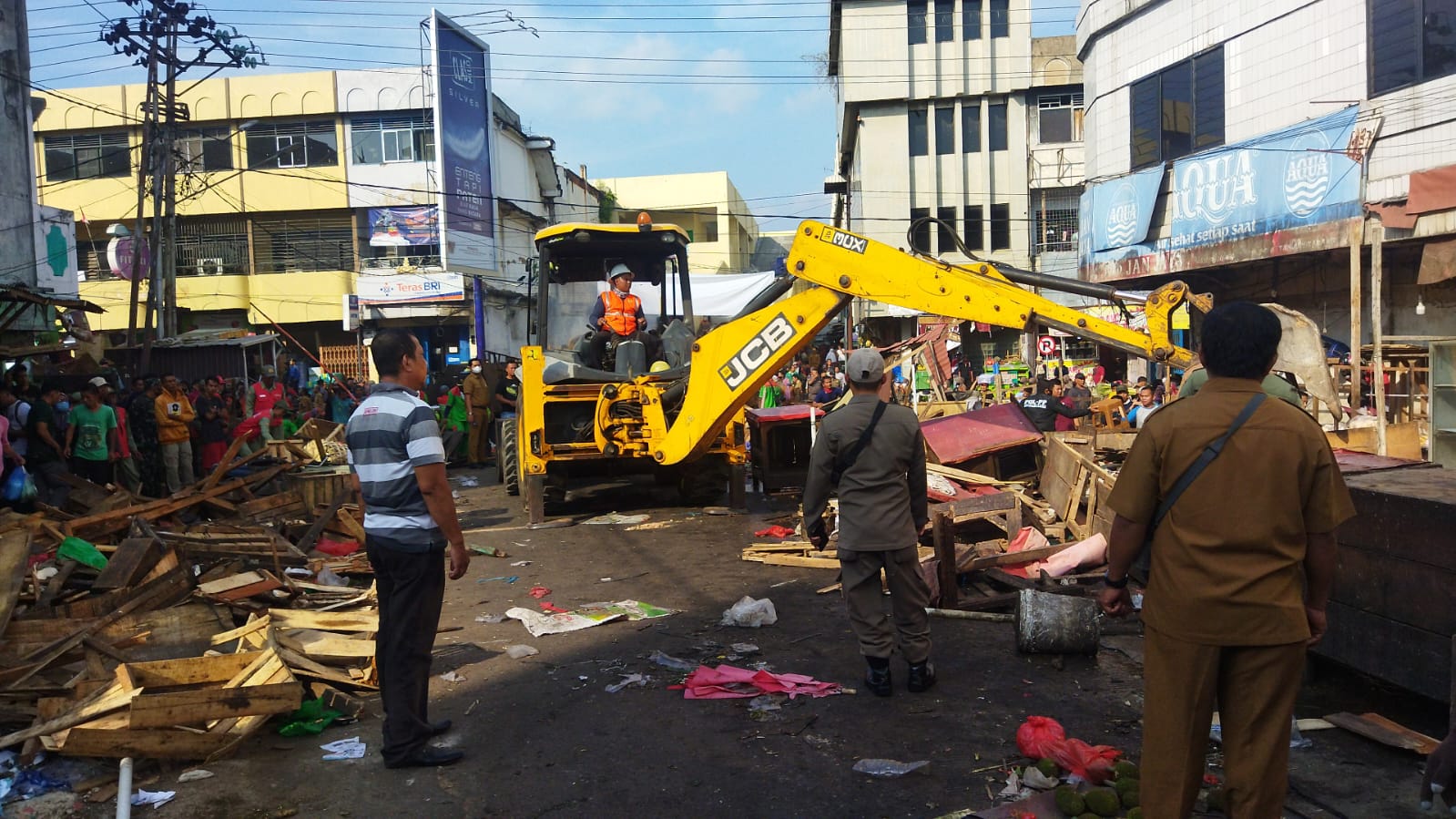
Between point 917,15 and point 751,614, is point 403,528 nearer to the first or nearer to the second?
point 751,614

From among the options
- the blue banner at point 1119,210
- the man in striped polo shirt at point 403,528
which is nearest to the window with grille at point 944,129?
the blue banner at point 1119,210

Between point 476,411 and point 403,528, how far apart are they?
14280mm

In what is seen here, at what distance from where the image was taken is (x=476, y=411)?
18.1m

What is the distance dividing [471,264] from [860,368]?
30747 mm

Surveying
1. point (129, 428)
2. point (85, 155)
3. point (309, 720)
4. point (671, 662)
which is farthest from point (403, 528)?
point (85, 155)

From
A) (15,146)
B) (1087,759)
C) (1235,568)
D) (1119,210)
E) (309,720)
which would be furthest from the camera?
(1119,210)

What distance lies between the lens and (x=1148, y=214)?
18.5 metres

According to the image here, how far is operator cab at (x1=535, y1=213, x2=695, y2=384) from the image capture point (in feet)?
34.4

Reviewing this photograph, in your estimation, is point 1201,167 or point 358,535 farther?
point 1201,167

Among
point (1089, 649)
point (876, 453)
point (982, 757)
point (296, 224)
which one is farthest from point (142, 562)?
point (296, 224)

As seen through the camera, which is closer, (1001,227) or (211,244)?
(1001,227)

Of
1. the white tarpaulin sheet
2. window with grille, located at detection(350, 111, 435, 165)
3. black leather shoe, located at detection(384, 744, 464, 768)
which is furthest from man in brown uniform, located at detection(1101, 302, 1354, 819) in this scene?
window with grille, located at detection(350, 111, 435, 165)

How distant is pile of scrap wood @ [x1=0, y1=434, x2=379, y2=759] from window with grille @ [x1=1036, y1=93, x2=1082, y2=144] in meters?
28.9

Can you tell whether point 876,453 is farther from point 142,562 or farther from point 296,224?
point 296,224
